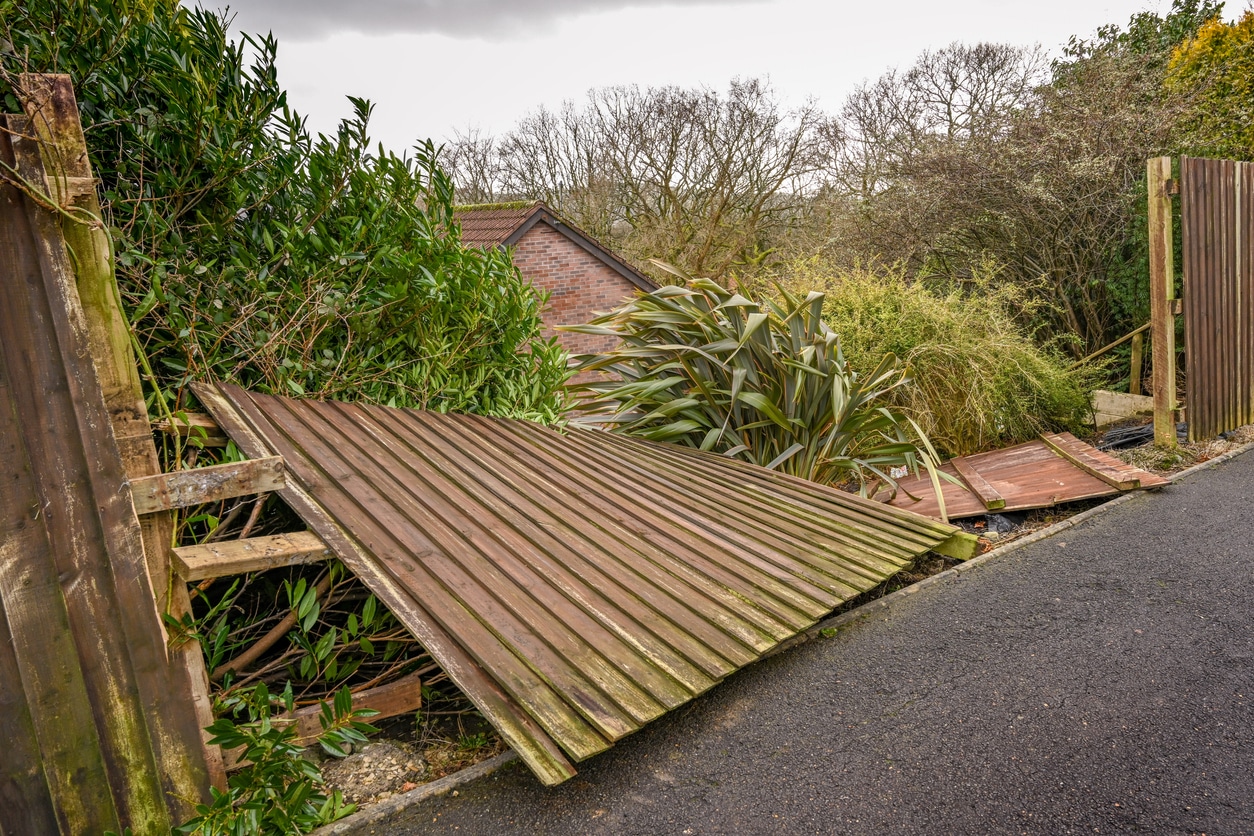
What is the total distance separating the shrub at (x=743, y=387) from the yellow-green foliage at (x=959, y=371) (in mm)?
1561

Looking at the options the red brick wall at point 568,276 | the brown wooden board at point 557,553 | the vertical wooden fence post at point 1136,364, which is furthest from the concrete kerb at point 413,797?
the red brick wall at point 568,276

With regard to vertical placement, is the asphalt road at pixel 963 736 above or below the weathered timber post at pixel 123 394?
below

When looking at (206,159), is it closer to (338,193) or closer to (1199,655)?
(338,193)

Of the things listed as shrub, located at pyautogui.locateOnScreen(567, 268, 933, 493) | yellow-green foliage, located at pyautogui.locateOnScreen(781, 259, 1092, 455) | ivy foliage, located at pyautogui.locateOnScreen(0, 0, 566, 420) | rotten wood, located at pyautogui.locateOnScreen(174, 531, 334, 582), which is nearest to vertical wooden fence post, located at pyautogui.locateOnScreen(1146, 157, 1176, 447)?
yellow-green foliage, located at pyautogui.locateOnScreen(781, 259, 1092, 455)

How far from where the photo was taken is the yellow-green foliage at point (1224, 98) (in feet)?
31.7

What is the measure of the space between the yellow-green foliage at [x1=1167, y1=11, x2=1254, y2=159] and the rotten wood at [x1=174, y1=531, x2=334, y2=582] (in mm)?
11286

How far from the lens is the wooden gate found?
5.20ft

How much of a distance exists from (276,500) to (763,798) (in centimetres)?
179

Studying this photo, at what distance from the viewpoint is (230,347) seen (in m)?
2.89

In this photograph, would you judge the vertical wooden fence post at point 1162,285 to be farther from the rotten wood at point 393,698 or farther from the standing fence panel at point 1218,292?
the rotten wood at point 393,698

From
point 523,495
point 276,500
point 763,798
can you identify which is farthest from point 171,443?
Answer: point 763,798

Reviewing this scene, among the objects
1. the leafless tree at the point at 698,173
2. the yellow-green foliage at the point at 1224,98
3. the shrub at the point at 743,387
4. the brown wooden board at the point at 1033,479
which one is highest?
the leafless tree at the point at 698,173

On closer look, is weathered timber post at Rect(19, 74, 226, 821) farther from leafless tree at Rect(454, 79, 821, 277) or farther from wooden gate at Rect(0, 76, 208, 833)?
leafless tree at Rect(454, 79, 821, 277)

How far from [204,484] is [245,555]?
0.69 ft
